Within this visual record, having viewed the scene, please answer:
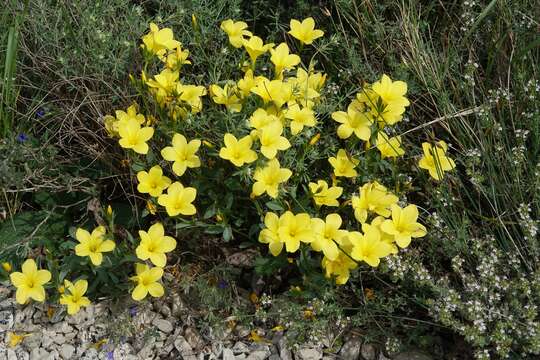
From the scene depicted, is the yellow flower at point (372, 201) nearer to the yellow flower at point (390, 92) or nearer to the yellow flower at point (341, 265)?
the yellow flower at point (341, 265)

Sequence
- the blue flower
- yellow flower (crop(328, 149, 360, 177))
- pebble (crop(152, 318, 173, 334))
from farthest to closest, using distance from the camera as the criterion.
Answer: the blue flower → pebble (crop(152, 318, 173, 334)) → yellow flower (crop(328, 149, 360, 177))

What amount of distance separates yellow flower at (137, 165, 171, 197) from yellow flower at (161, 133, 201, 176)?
61mm

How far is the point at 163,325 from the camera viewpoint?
2684 millimetres

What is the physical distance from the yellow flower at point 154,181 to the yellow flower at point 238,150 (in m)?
0.25

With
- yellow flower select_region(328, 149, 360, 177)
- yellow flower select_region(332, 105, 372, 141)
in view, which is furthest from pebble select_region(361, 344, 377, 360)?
yellow flower select_region(332, 105, 372, 141)

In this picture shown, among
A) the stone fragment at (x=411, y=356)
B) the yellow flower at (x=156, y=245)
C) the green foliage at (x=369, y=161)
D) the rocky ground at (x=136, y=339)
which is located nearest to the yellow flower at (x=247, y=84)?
the green foliage at (x=369, y=161)

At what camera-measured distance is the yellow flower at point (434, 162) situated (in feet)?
8.41

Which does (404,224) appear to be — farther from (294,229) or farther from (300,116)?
(300,116)

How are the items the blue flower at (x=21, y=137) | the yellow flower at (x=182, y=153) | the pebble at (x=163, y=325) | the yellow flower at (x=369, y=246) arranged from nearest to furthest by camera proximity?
the yellow flower at (x=369, y=246)
the yellow flower at (x=182, y=153)
the pebble at (x=163, y=325)
the blue flower at (x=21, y=137)

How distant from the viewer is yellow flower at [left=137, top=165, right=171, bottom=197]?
2.46 metres

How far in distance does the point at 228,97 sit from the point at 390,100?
57cm

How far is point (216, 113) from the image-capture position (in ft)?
8.57

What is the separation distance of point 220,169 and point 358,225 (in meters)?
0.54

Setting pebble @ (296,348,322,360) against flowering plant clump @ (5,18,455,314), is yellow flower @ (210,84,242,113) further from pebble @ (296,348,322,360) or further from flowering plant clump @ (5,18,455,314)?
pebble @ (296,348,322,360)
